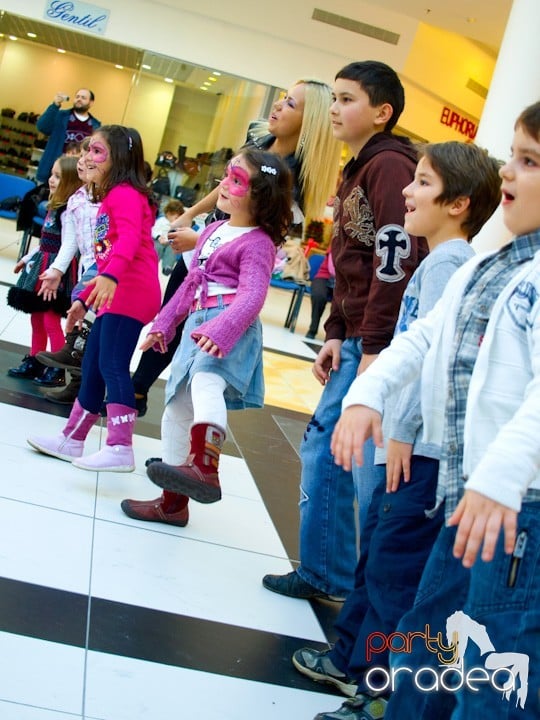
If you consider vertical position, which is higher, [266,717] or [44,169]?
[44,169]

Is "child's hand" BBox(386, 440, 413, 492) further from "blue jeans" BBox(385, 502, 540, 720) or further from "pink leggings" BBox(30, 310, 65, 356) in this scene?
"pink leggings" BBox(30, 310, 65, 356)

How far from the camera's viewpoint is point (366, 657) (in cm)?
202

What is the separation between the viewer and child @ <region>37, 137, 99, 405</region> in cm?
419

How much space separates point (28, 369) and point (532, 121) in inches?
139

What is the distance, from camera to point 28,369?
464 centimetres

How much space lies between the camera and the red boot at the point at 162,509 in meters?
3.04

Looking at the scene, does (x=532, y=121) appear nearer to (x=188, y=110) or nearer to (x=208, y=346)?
(x=208, y=346)

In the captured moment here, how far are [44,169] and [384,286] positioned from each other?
8.72 meters

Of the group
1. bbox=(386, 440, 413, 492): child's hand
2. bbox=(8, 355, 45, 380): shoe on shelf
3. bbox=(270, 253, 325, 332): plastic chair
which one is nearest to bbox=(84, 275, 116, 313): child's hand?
bbox=(8, 355, 45, 380): shoe on shelf

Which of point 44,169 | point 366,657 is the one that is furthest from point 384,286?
point 44,169

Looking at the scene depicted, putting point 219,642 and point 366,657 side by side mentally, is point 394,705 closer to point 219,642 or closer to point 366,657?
point 366,657

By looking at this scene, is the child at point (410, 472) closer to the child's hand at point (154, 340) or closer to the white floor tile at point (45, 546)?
the white floor tile at point (45, 546)

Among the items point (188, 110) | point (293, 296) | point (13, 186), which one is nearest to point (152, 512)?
point (293, 296)

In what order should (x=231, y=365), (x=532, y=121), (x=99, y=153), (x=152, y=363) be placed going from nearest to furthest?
(x=532, y=121), (x=231, y=365), (x=99, y=153), (x=152, y=363)
